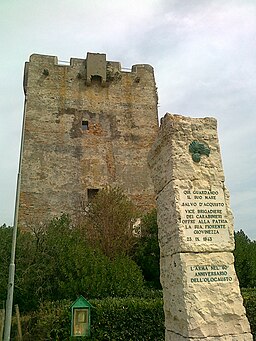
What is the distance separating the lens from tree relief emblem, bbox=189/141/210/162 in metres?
4.72

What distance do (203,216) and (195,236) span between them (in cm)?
28

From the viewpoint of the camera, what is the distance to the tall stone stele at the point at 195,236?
4.08 metres

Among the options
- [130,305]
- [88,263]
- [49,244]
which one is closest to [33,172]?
[49,244]

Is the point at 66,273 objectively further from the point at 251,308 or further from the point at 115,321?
the point at 251,308

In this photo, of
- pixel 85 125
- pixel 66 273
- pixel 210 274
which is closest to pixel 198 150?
pixel 210 274

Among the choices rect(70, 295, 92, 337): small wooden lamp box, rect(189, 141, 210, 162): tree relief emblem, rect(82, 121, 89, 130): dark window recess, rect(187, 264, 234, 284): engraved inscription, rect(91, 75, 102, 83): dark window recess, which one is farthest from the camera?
rect(91, 75, 102, 83): dark window recess

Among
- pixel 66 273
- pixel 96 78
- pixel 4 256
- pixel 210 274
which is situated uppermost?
pixel 96 78

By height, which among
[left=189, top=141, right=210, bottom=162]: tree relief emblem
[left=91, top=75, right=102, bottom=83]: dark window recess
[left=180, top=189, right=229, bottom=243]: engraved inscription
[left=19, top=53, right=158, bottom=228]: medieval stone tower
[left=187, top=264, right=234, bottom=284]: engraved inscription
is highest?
[left=91, top=75, right=102, bottom=83]: dark window recess

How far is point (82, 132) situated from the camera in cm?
2162

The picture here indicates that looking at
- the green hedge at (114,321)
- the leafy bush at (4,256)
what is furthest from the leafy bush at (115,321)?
Result: the leafy bush at (4,256)

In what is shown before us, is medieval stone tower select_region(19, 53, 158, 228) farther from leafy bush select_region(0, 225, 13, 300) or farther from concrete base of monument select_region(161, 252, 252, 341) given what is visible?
concrete base of monument select_region(161, 252, 252, 341)

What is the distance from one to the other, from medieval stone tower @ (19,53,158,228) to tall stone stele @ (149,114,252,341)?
599 inches

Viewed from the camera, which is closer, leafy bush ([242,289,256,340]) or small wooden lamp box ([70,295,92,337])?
small wooden lamp box ([70,295,92,337])

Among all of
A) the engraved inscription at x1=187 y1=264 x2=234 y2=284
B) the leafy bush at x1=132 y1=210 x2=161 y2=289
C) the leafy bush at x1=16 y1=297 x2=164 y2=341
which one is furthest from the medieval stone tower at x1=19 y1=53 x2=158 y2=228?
the engraved inscription at x1=187 y1=264 x2=234 y2=284
